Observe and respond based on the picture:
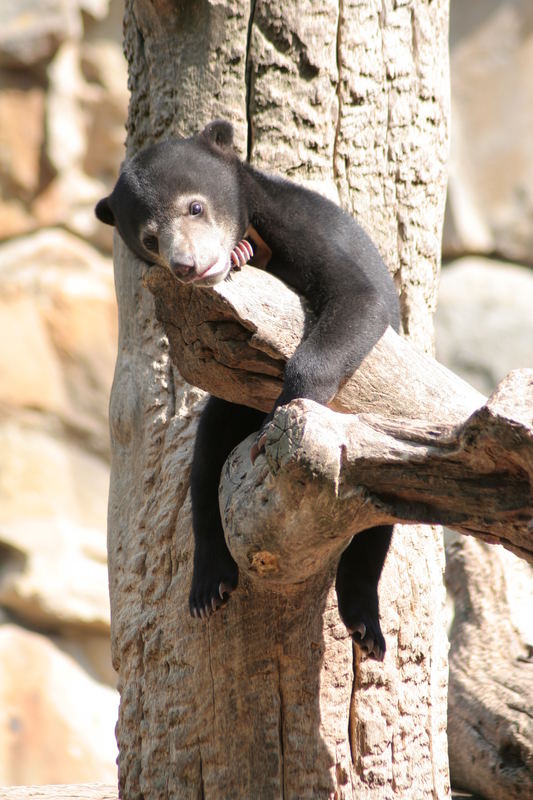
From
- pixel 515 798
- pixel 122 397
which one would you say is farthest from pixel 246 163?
pixel 515 798

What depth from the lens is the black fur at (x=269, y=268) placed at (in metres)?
2.75

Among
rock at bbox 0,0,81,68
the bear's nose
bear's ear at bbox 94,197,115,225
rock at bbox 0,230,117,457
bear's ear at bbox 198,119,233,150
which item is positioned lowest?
the bear's nose

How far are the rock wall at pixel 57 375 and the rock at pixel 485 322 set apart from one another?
3129 mm

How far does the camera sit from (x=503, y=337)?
909cm

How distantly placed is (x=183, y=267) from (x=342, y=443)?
738 millimetres

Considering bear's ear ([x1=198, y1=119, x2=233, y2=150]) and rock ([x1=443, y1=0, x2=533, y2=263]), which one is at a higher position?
rock ([x1=443, y1=0, x2=533, y2=263])

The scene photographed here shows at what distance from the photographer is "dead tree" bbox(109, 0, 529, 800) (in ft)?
8.04

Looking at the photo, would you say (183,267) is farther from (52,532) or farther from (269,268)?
(52,532)

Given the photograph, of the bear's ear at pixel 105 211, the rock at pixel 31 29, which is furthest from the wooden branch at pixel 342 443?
the rock at pixel 31 29

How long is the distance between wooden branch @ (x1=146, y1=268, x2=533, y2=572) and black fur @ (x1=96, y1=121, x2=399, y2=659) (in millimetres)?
88

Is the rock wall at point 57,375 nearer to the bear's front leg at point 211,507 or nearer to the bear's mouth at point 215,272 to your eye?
the bear's front leg at point 211,507

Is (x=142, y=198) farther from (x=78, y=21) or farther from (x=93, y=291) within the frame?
(x=78, y=21)

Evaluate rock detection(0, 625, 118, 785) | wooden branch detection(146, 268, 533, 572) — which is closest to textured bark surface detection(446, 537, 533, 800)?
wooden branch detection(146, 268, 533, 572)

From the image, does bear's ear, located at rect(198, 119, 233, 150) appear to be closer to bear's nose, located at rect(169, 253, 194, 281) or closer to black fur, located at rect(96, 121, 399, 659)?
black fur, located at rect(96, 121, 399, 659)
